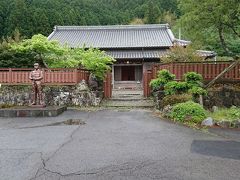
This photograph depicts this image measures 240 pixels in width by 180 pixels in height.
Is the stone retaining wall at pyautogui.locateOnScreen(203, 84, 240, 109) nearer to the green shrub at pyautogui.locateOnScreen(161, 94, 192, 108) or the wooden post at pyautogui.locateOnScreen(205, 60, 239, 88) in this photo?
the wooden post at pyautogui.locateOnScreen(205, 60, 239, 88)

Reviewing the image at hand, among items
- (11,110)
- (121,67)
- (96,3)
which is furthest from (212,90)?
(96,3)

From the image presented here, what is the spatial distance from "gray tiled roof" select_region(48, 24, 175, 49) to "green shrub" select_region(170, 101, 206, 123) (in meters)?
18.8

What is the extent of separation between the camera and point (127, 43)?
32656 mm

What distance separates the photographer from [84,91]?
1728 cm

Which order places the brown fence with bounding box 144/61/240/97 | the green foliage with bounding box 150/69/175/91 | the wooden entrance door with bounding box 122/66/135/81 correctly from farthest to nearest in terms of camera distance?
the wooden entrance door with bounding box 122/66/135/81
the brown fence with bounding box 144/61/240/97
the green foliage with bounding box 150/69/175/91

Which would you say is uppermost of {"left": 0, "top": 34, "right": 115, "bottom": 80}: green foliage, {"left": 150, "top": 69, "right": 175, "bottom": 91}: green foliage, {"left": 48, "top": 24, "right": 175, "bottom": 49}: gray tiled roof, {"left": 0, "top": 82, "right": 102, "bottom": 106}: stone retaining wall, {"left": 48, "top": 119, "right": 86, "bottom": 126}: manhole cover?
{"left": 48, "top": 24, "right": 175, "bottom": 49}: gray tiled roof

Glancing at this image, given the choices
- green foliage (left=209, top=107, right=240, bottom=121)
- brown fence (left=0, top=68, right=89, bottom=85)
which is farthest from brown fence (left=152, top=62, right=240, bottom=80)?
brown fence (left=0, top=68, right=89, bottom=85)

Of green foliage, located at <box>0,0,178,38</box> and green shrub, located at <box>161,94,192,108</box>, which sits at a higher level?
green foliage, located at <box>0,0,178,38</box>

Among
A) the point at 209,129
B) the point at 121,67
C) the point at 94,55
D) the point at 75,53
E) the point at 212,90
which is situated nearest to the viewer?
the point at 209,129

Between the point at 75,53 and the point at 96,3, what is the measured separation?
57324mm

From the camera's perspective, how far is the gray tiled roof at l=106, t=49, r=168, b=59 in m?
28.5

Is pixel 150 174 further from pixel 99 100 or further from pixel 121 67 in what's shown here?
→ pixel 121 67

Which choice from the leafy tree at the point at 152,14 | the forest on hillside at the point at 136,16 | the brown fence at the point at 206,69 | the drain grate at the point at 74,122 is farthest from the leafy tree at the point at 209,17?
the leafy tree at the point at 152,14

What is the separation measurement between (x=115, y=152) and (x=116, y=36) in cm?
2909
